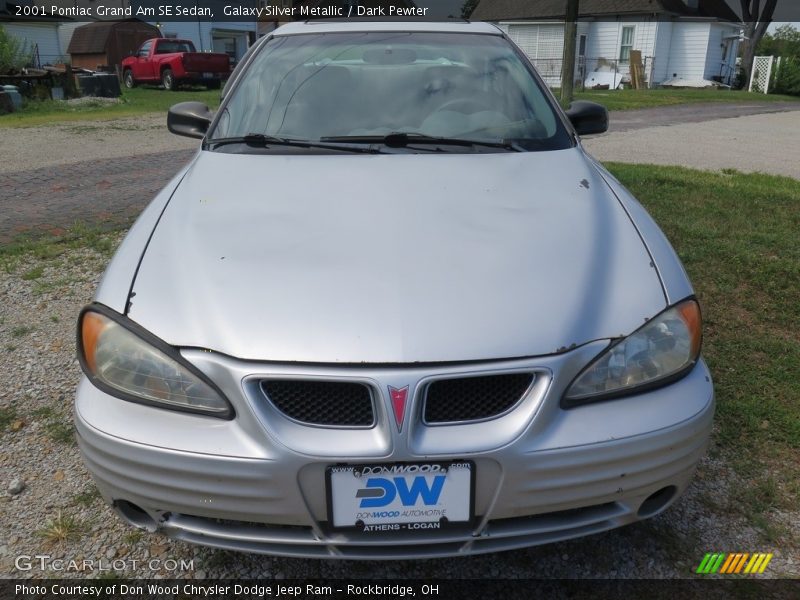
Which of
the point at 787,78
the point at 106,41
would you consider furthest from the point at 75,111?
the point at 787,78

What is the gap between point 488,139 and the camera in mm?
2770

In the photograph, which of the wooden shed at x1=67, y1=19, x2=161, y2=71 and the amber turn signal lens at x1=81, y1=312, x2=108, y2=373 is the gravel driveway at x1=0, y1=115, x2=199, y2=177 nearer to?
the amber turn signal lens at x1=81, y1=312, x2=108, y2=373

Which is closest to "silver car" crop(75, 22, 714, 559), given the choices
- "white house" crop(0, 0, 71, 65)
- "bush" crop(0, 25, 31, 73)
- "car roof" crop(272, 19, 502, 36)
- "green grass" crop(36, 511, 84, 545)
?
"green grass" crop(36, 511, 84, 545)

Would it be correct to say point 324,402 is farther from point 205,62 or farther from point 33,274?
point 205,62

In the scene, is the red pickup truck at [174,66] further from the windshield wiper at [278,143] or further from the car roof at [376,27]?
the windshield wiper at [278,143]

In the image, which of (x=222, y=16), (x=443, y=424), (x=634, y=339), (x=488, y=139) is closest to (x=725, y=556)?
(x=634, y=339)

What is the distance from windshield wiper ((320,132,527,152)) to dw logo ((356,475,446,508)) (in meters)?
1.51

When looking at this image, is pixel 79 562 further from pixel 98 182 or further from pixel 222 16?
pixel 222 16

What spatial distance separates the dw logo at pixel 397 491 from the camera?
62.2 inches

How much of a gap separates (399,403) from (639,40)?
33.9 meters

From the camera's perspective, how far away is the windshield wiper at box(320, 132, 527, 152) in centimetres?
270

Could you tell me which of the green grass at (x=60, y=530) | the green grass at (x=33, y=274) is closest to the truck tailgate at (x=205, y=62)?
the green grass at (x=33, y=274)

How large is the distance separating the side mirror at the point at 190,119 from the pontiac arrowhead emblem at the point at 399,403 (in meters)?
2.19

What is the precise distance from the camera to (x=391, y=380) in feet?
5.12
